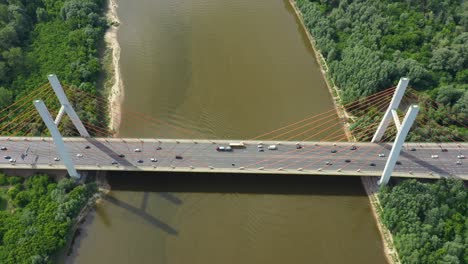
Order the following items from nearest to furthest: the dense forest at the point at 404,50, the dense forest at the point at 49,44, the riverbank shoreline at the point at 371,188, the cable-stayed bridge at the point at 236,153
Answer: the riverbank shoreline at the point at 371,188
the cable-stayed bridge at the point at 236,153
the dense forest at the point at 404,50
the dense forest at the point at 49,44

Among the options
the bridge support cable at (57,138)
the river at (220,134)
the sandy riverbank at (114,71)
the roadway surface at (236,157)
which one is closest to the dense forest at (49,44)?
→ the sandy riverbank at (114,71)

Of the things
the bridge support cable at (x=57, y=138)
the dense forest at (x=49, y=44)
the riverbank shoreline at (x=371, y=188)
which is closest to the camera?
the bridge support cable at (x=57, y=138)

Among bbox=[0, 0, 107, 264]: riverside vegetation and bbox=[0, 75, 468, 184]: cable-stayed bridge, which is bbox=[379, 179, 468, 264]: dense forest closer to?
bbox=[0, 75, 468, 184]: cable-stayed bridge

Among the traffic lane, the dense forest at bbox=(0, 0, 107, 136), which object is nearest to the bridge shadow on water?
the traffic lane

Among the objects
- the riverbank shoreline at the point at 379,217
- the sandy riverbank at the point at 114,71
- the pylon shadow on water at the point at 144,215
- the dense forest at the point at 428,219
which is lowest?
the riverbank shoreline at the point at 379,217

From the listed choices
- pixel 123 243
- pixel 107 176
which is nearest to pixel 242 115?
pixel 107 176

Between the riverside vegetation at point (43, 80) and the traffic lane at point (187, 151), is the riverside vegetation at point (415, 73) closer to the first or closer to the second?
the traffic lane at point (187, 151)

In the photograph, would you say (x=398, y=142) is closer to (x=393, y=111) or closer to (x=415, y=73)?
(x=393, y=111)
